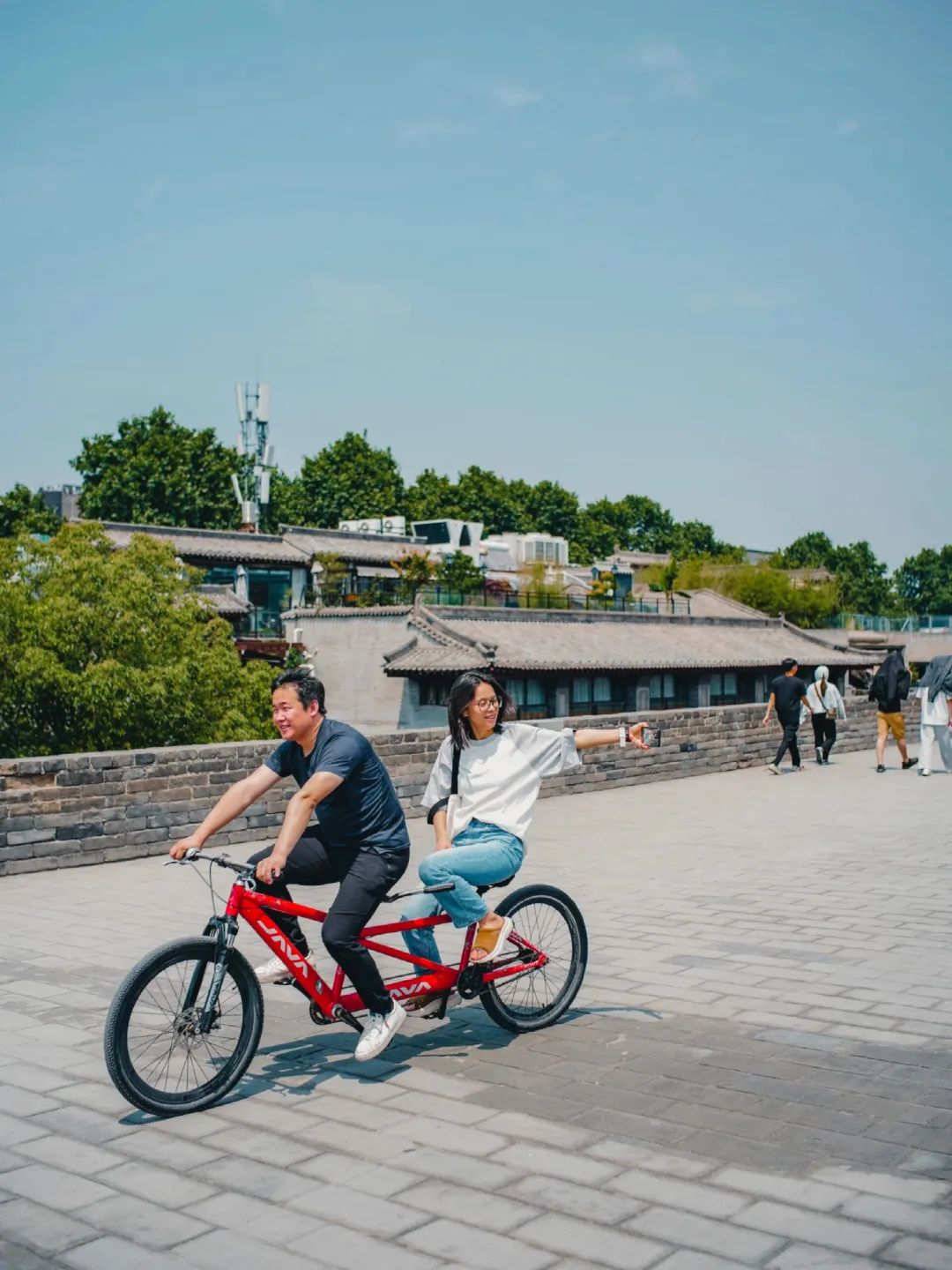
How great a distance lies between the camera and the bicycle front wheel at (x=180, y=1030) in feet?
14.8

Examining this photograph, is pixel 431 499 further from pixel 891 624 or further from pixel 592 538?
pixel 891 624

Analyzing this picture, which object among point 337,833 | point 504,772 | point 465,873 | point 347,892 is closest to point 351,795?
point 337,833

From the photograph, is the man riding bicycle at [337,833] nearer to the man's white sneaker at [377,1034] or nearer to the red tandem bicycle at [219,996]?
the man's white sneaker at [377,1034]

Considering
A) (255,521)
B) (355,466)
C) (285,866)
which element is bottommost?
(285,866)

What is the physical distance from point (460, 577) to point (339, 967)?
146 ft

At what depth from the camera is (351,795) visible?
5.22 metres

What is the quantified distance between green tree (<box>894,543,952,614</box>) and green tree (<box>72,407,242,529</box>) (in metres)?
77.2

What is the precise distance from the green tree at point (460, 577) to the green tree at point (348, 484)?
30509mm

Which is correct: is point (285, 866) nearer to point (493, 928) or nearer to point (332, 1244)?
point (493, 928)

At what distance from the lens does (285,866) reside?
5188 millimetres

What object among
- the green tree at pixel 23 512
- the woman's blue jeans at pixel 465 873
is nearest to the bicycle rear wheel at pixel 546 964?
the woman's blue jeans at pixel 465 873

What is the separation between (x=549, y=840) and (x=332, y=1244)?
8567 mm

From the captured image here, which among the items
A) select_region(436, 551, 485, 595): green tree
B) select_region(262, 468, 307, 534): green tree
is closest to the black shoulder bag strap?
select_region(436, 551, 485, 595): green tree

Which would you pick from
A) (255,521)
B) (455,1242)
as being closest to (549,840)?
(455,1242)
